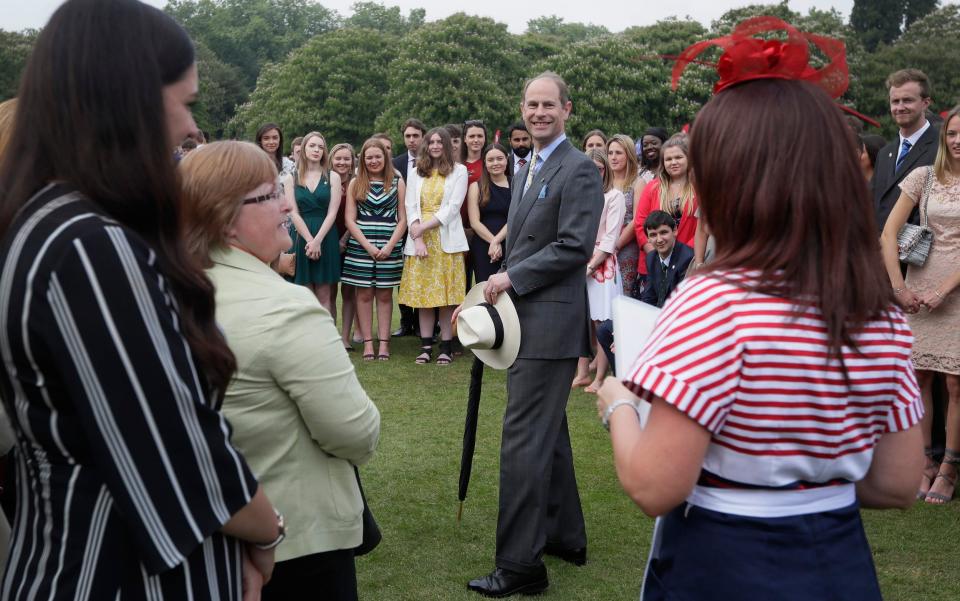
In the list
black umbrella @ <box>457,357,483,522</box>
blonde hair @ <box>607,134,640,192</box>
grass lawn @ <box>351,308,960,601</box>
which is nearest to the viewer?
grass lawn @ <box>351,308,960,601</box>

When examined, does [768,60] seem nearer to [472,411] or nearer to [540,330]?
[540,330]

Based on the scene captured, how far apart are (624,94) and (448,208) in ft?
112

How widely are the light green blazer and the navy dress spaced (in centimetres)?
742

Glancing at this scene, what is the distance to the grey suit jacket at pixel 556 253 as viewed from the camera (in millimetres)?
4207

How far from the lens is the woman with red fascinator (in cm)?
167

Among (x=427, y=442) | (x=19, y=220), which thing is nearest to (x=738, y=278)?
(x=19, y=220)

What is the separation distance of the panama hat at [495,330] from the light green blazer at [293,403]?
5.89 ft

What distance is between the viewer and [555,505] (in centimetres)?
461

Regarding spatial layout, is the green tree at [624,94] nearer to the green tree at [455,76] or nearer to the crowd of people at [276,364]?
the green tree at [455,76]

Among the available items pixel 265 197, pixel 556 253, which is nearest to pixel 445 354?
pixel 556 253

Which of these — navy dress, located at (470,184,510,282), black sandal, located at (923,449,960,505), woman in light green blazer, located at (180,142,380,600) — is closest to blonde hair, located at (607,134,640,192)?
navy dress, located at (470,184,510,282)

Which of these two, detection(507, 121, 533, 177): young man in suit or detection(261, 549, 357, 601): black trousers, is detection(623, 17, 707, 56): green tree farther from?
detection(261, 549, 357, 601): black trousers

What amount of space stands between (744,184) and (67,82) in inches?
47.7

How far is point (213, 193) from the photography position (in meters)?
2.40
